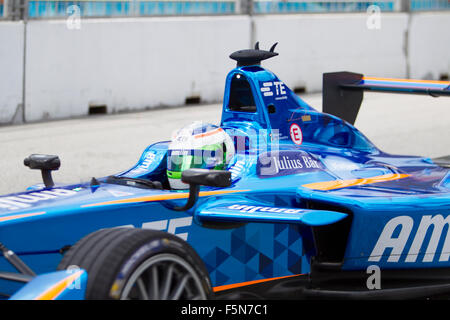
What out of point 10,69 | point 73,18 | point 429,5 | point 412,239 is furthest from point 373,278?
point 429,5

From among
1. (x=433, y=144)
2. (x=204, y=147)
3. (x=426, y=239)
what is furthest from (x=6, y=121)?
(x=426, y=239)

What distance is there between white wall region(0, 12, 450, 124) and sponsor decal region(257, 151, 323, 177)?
6672 millimetres

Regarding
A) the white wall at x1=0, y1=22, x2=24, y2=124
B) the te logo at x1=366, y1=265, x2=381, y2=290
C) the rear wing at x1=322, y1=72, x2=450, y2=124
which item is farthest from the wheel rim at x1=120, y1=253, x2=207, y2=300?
the white wall at x1=0, y1=22, x2=24, y2=124

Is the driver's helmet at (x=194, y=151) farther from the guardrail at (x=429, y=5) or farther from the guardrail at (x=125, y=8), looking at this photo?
the guardrail at (x=429, y=5)

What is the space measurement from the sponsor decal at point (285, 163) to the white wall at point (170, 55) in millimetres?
6672

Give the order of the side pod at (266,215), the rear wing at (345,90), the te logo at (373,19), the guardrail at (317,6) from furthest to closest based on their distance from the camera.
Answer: the te logo at (373,19), the guardrail at (317,6), the rear wing at (345,90), the side pod at (266,215)

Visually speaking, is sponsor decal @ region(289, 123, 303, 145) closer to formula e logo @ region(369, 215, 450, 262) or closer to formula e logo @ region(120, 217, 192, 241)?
formula e logo @ region(369, 215, 450, 262)

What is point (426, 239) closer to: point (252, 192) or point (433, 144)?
point (252, 192)

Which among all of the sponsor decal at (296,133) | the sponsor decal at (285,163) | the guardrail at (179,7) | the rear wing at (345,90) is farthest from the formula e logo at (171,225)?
the guardrail at (179,7)

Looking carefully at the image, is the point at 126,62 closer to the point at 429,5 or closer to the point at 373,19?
the point at 373,19

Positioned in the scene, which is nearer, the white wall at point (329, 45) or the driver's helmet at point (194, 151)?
the driver's helmet at point (194, 151)

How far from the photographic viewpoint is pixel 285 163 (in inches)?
190

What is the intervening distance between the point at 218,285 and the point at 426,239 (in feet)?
4.29

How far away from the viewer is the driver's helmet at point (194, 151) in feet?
15.1
